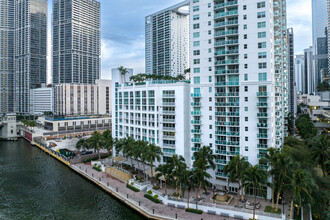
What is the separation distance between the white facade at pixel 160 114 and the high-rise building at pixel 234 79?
2.77 m

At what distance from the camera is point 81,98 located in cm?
18412

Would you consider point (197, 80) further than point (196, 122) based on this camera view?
Yes

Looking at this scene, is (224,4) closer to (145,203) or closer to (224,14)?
(224,14)

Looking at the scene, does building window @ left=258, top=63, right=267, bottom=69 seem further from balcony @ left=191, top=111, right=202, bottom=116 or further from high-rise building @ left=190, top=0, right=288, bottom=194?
balcony @ left=191, top=111, right=202, bottom=116

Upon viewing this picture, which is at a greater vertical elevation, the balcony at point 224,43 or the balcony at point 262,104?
the balcony at point 224,43

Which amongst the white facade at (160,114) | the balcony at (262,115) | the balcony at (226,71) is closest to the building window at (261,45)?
the balcony at (226,71)

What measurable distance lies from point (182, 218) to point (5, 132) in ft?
443

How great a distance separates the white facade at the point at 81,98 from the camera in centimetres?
17912

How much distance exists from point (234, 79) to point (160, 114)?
22.0 meters

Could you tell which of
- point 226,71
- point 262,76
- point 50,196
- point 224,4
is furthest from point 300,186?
point 50,196

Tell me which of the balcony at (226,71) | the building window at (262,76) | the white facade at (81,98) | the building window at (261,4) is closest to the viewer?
the building window at (262,76)

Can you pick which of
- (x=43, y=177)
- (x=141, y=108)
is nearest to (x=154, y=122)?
(x=141, y=108)

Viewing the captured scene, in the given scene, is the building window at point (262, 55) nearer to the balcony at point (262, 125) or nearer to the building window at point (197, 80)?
the balcony at point (262, 125)

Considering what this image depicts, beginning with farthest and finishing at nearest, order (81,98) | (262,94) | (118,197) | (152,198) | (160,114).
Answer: (81,98) < (160,114) < (118,197) < (262,94) < (152,198)
